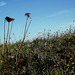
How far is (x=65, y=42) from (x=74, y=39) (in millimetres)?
412

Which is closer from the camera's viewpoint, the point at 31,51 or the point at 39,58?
the point at 39,58

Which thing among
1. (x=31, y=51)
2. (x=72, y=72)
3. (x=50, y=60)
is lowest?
(x=72, y=72)

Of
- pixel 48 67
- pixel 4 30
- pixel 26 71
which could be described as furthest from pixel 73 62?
pixel 4 30

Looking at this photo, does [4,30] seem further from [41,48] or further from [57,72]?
[41,48]

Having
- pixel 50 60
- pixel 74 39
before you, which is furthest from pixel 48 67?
pixel 74 39

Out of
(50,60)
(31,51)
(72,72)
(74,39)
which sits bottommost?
(72,72)

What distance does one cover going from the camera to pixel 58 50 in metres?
4.78

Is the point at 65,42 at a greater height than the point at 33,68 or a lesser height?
greater

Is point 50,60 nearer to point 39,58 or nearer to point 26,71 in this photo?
point 39,58

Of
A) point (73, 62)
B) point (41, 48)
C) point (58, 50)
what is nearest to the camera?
point (73, 62)

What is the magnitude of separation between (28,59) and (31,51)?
1.74 feet

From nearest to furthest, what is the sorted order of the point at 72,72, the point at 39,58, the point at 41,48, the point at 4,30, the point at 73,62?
the point at 4,30
the point at 72,72
the point at 73,62
the point at 39,58
the point at 41,48

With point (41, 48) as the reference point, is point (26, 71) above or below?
below

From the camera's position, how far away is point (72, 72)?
3.68 meters
